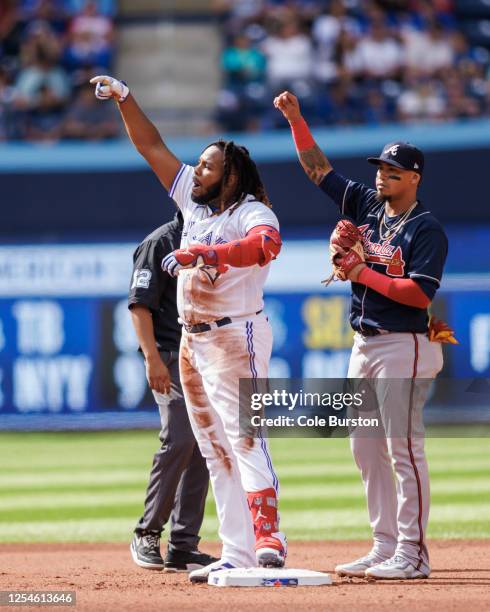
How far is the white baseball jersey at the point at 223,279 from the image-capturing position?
16.2 feet

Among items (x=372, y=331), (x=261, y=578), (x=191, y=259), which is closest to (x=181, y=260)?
(x=191, y=259)

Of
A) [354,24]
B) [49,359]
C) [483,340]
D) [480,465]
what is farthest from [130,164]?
[480,465]

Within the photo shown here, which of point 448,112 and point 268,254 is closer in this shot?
point 268,254

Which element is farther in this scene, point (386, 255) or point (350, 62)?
point (350, 62)

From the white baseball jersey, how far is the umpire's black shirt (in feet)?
2.46

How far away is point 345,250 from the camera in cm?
524

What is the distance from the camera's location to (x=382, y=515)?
5.32 metres

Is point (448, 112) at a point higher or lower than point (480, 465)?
higher

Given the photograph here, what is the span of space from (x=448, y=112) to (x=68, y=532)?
8585 mm

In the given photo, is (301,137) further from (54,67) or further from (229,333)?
(54,67)

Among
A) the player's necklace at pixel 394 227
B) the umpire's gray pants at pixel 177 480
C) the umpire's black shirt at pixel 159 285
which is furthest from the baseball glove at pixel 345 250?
the umpire's gray pants at pixel 177 480

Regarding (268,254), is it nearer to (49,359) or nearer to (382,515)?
(382,515)

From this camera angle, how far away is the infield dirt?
446cm

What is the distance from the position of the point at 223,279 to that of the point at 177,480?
1.30 meters
